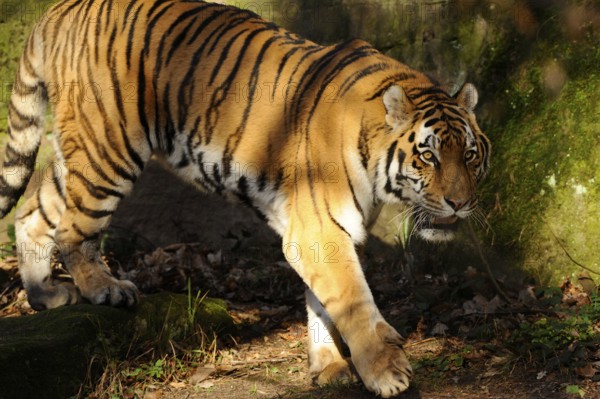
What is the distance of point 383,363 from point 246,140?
1.68 m

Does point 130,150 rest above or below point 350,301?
above

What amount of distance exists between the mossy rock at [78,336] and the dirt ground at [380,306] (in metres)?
0.26

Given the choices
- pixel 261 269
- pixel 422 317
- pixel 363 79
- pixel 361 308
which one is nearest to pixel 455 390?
pixel 361 308

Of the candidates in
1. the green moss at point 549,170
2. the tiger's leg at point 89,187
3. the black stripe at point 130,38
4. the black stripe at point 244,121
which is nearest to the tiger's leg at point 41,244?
the tiger's leg at point 89,187

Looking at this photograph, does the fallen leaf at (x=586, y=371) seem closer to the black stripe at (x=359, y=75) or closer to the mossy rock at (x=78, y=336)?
the black stripe at (x=359, y=75)

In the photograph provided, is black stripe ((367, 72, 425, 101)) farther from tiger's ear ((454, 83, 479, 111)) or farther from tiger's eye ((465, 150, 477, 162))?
tiger's eye ((465, 150, 477, 162))

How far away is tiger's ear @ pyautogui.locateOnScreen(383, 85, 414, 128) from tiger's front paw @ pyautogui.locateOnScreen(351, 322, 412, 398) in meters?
1.08

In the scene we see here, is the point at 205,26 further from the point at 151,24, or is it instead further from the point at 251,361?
the point at 251,361

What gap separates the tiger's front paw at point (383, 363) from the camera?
3971 mm

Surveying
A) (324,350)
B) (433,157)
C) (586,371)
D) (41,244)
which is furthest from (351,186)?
(41,244)

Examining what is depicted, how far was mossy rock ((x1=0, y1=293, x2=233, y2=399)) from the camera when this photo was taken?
4.23 m

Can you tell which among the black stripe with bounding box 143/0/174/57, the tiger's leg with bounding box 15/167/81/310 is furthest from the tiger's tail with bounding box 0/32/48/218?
the black stripe with bounding box 143/0/174/57

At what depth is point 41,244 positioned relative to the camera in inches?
219

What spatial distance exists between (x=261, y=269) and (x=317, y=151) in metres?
2.16
